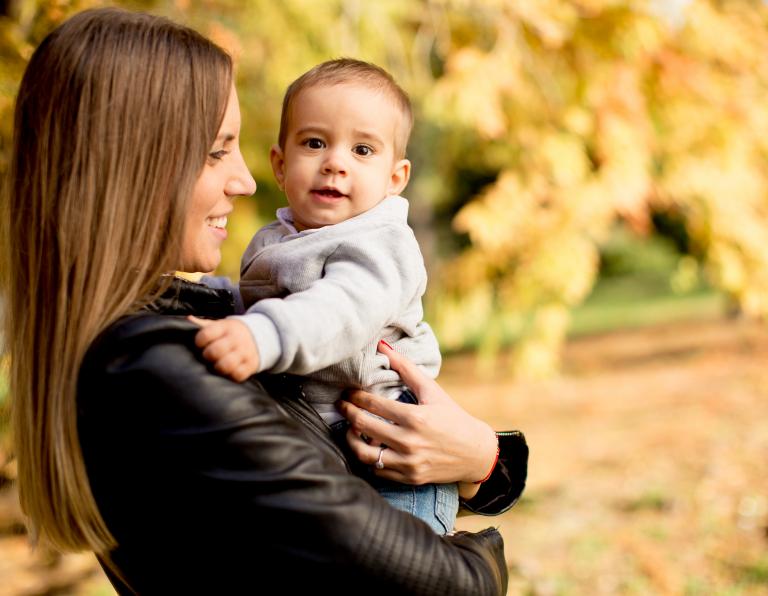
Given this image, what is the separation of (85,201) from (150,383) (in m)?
0.34

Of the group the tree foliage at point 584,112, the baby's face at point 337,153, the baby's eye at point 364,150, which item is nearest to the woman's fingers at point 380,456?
the baby's face at point 337,153

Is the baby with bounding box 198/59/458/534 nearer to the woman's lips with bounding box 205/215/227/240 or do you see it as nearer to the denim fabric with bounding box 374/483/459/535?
the denim fabric with bounding box 374/483/459/535

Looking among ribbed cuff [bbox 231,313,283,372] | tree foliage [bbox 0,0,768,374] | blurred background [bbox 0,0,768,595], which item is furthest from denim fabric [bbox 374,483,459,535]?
tree foliage [bbox 0,0,768,374]

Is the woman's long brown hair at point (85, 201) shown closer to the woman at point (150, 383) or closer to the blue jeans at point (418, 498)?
the woman at point (150, 383)

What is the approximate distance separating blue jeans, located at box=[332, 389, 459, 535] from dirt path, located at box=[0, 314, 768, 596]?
13.4ft

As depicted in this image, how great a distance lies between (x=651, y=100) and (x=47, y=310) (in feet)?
15.0

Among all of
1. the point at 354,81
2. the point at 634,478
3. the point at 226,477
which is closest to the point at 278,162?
the point at 354,81

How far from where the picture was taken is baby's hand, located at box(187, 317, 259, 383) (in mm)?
1401

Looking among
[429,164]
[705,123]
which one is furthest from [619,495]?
[429,164]

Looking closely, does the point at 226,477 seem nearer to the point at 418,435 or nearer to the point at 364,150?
the point at 418,435

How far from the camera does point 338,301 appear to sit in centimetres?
161

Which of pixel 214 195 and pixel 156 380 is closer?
pixel 156 380

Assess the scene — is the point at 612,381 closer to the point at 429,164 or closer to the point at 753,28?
the point at 429,164

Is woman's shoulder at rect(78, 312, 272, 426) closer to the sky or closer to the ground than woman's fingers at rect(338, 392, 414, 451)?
closer to the sky
